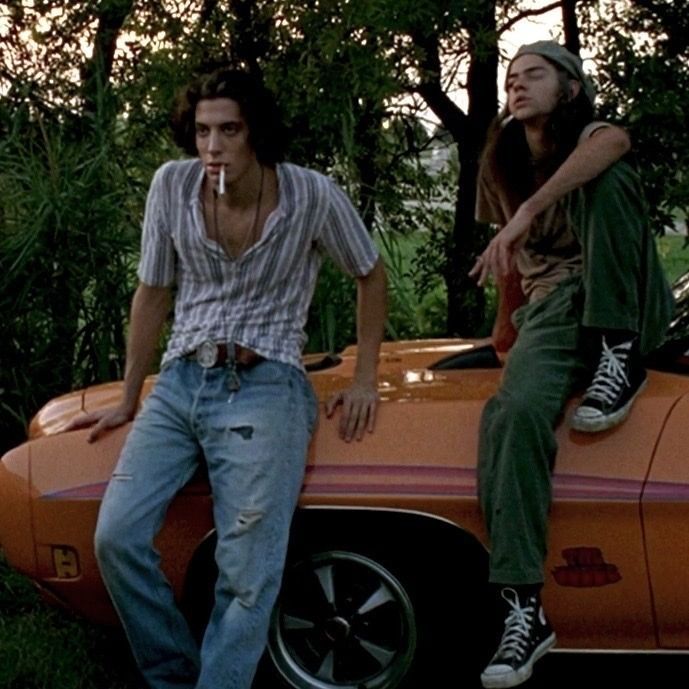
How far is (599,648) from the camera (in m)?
4.50

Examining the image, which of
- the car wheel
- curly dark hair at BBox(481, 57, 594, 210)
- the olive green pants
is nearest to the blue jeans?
the car wheel

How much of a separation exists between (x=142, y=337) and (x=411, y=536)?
0.98 meters

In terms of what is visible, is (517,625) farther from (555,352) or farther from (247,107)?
(247,107)

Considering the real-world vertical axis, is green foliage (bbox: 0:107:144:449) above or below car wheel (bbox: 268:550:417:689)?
above

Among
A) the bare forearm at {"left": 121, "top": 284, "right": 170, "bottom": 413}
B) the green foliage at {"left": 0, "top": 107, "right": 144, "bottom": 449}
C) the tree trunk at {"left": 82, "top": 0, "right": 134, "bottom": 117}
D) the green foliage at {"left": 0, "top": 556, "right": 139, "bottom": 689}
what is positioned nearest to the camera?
the bare forearm at {"left": 121, "top": 284, "right": 170, "bottom": 413}

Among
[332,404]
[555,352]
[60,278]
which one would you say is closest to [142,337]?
[332,404]

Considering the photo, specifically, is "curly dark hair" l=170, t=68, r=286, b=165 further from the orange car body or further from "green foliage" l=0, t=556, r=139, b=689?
"green foliage" l=0, t=556, r=139, b=689

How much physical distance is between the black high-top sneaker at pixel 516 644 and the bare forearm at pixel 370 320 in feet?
2.49

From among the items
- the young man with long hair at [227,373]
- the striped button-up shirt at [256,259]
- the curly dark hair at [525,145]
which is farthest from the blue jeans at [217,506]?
the curly dark hair at [525,145]

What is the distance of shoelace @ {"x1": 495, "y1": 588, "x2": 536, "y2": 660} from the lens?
4367 mm

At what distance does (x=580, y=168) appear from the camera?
456cm

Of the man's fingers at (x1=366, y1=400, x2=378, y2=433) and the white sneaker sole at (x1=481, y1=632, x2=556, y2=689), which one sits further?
the man's fingers at (x1=366, y1=400, x2=378, y2=433)

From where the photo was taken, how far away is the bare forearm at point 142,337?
16.0 feet

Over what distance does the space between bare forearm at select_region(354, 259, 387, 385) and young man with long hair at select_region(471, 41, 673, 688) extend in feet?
1.21
